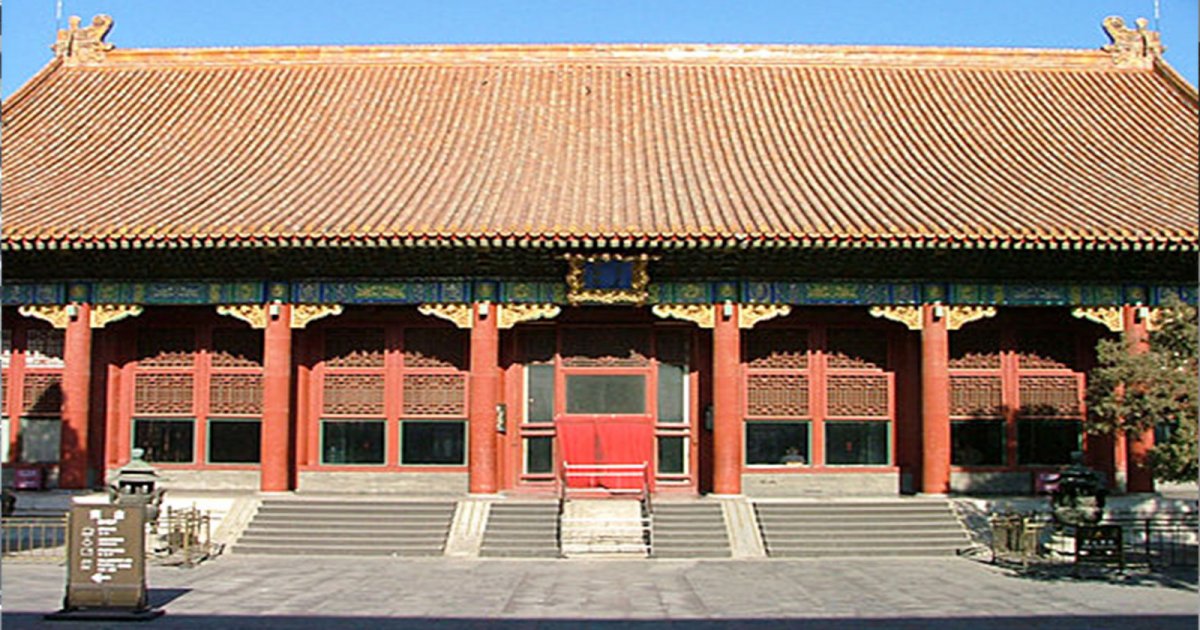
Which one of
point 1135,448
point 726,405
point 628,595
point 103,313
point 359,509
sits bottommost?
point 628,595

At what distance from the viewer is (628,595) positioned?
14.2 metres

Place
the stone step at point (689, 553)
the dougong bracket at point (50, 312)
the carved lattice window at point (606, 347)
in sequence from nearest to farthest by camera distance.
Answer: the stone step at point (689, 553)
the dougong bracket at point (50, 312)
the carved lattice window at point (606, 347)

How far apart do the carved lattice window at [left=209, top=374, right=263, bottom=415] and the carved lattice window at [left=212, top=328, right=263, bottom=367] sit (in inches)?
9.0

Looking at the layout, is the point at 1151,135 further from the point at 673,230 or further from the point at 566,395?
the point at 566,395

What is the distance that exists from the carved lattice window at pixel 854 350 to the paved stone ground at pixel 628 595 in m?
4.67

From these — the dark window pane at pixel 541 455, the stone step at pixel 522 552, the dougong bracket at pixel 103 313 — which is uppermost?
the dougong bracket at pixel 103 313

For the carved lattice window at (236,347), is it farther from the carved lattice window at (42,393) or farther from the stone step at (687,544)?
the stone step at (687,544)

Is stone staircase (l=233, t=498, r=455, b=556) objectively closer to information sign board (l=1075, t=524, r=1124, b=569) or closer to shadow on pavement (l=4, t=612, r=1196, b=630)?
shadow on pavement (l=4, t=612, r=1196, b=630)

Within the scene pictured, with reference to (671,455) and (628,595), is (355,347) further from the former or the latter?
(628,595)

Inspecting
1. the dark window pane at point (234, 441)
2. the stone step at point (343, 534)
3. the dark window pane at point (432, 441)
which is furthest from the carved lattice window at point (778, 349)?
the dark window pane at point (234, 441)

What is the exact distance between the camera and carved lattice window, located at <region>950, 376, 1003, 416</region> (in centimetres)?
2133

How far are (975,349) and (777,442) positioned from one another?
151 inches

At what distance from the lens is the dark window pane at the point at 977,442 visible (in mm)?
21297

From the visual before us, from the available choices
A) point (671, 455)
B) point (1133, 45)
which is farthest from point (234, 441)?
point (1133, 45)
